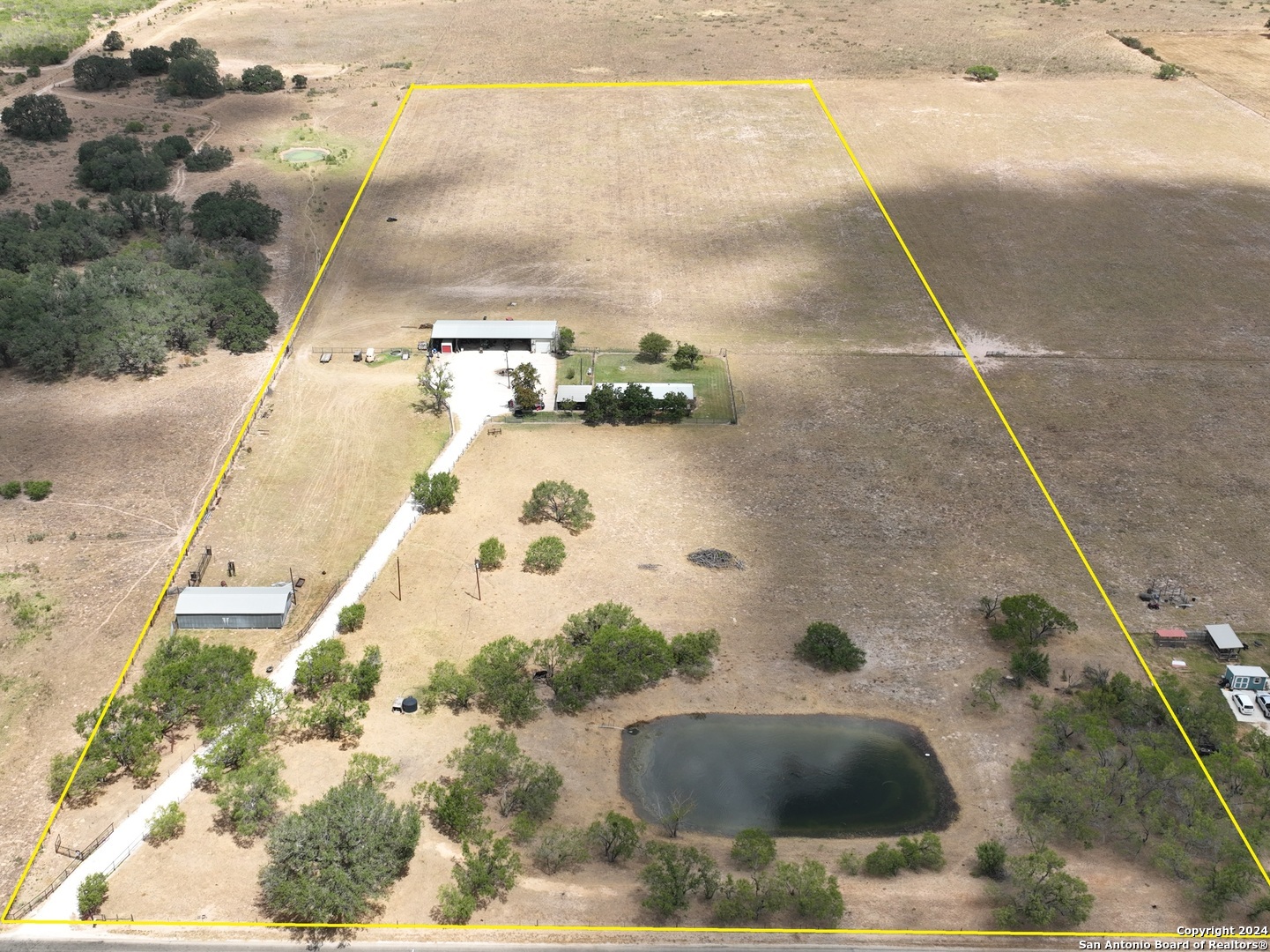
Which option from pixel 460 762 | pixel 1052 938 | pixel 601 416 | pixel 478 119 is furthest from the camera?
pixel 478 119

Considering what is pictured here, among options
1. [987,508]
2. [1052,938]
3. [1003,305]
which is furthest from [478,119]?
[1052,938]

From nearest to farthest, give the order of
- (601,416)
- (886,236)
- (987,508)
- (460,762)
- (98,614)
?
1. (460,762)
2. (98,614)
3. (987,508)
4. (601,416)
5. (886,236)

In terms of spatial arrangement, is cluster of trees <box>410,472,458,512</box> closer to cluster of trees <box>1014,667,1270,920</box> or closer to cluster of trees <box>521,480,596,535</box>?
cluster of trees <box>521,480,596,535</box>

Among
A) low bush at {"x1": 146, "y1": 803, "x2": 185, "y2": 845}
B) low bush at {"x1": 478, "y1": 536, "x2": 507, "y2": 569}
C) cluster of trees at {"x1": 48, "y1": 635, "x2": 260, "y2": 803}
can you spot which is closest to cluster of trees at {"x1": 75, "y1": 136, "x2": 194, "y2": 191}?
low bush at {"x1": 478, "y1": 536, "x2": 507, "y2": 569}

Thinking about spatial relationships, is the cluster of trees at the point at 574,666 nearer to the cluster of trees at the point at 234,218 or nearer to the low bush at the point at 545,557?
the low bush at the point at 545,557

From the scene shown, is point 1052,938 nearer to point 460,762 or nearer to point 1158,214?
point 460,762

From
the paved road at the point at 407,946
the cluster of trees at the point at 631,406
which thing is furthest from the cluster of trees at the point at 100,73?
the paved road at the point at 407,946
